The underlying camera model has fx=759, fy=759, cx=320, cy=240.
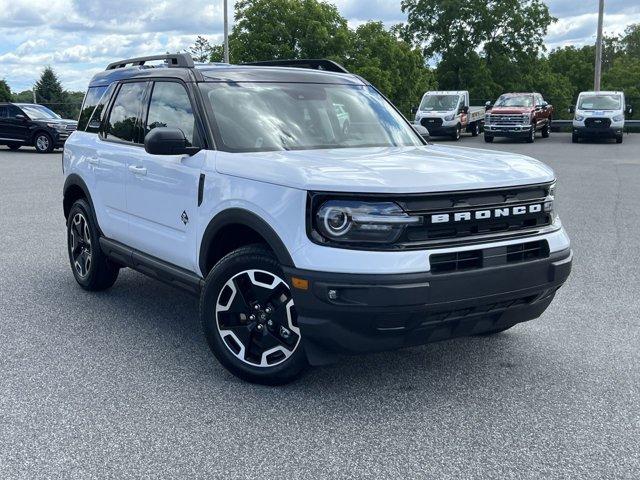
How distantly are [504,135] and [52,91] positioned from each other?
62096 millimetres

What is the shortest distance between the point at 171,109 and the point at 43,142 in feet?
73.4

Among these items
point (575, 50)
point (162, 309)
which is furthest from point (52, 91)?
point (162, 309)

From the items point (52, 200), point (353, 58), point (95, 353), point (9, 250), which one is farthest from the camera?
point (353, 58)

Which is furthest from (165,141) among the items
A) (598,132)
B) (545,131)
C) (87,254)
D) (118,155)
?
(545,131)

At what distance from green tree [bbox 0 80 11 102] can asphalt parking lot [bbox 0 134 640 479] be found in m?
70.5

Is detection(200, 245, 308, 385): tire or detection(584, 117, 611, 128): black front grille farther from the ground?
detection(584, 117, 611, 128): black front grille

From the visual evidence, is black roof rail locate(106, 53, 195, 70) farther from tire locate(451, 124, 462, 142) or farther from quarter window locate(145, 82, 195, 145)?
tire locate(451, 124, 462, 142)

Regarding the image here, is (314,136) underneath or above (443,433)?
above

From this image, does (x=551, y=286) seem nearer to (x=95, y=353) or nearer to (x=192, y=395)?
(x=192, y=395)

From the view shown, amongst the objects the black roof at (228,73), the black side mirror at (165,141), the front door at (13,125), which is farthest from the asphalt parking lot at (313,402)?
the front door at (13,125)

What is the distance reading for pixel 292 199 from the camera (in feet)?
12.9

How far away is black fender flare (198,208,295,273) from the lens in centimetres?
397

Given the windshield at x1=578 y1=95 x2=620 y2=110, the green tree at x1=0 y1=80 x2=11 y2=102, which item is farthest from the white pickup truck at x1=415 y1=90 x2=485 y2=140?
the green tree at x1=0 y1=80 x2=11 y2=102

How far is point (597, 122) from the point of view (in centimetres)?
2920
